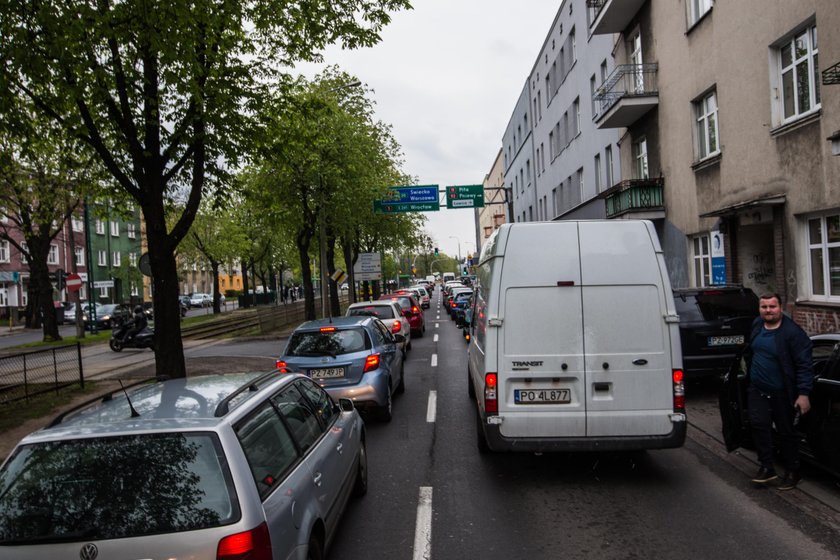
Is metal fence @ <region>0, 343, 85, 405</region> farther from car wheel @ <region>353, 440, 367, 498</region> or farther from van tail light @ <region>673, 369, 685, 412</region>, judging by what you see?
van tail light @ <region>673, 369, 685, 412</region>

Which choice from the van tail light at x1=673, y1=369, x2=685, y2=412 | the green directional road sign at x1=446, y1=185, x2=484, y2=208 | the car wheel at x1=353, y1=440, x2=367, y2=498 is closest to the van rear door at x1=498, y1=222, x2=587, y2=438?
the van tail light at x1=673, y1=369, x2=685, y2=412

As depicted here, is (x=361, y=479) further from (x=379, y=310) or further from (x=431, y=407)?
(x=379, y=310)

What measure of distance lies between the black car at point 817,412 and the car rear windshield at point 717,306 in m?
3.25

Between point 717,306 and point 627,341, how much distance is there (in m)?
4.63

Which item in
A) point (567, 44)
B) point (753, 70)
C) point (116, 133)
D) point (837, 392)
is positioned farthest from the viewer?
point (567, 44)

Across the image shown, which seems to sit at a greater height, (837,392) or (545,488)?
(837,392)

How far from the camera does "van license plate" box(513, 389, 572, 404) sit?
18.2 feet

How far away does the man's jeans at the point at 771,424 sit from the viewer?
5.17m

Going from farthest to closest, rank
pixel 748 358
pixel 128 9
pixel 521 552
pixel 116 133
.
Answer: pixel 116 133 < pixel 128 9 < pixel 748 358 < pixel 521 552

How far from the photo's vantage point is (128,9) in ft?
30.0

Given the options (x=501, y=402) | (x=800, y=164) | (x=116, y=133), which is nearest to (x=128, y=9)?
(x=116, y=133)

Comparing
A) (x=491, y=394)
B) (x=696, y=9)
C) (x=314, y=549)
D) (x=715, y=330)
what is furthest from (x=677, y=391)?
(x=696, y=9)

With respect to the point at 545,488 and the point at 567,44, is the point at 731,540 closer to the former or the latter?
the point at 545,488

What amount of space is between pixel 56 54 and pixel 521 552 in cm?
890
